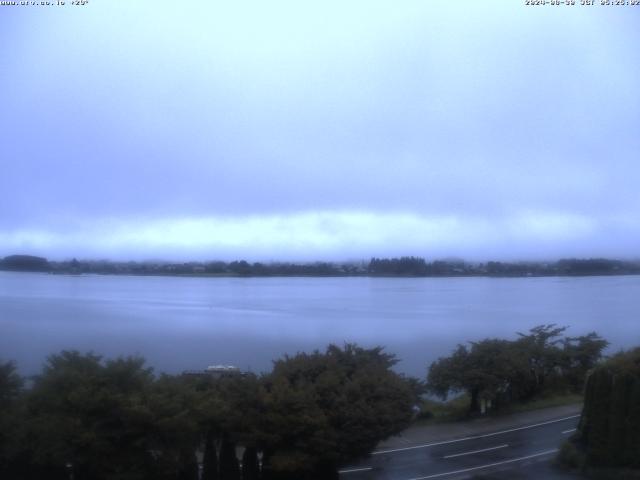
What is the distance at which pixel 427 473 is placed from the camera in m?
15.4

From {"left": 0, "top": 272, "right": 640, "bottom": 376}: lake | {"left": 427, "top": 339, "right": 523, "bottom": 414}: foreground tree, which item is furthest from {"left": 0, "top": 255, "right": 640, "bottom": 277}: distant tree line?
{"left": 427, "top": 339, "right": 523, "bottom": 414}: foreground tree

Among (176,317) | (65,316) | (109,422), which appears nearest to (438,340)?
(176,317)

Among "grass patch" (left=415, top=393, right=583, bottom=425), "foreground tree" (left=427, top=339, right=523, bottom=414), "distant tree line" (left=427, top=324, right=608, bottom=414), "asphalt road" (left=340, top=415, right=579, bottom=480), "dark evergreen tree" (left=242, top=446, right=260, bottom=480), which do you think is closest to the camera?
"dark evergreen tree" (left=242, top=446, right=260, bottom=480)

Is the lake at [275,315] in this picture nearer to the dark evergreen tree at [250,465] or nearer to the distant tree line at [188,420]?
the distant tree line at [188,420]

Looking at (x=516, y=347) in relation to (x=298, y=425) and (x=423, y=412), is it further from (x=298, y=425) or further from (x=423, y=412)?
(x=298, y=425)

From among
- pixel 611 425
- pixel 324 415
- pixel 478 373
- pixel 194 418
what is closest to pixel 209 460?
pixel 194 418

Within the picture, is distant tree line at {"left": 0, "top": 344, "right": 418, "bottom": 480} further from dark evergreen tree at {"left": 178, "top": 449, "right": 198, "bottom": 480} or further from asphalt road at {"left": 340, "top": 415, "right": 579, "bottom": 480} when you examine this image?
asphalt road at {"left": 340, "top": 415, "right": 579, "bottom": 480}

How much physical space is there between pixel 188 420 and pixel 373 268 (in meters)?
26.2

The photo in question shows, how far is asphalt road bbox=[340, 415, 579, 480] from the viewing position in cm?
1485

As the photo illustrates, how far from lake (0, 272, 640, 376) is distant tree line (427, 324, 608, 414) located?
127 inches

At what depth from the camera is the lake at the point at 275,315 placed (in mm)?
26625

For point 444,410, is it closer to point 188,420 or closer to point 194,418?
point 194,418

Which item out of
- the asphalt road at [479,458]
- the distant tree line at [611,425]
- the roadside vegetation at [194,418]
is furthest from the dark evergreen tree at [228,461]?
the distant tree line at [611,425]

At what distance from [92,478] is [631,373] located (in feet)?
34.6
